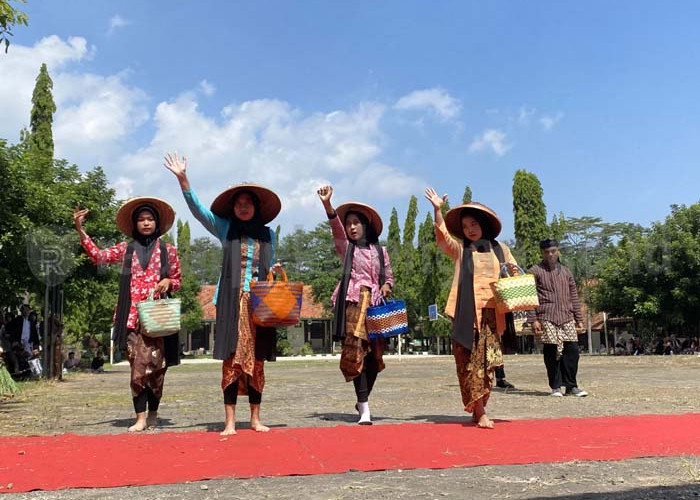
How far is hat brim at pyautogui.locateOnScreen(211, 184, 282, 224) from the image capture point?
5848 millimetres

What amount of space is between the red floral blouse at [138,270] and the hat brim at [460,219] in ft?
8.76

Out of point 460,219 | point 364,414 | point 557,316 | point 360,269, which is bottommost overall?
point 364,414

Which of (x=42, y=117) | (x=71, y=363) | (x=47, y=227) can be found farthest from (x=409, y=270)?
(x=47, y=227)

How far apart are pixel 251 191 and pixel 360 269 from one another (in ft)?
4.29

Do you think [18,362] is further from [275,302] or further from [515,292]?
[515,292]

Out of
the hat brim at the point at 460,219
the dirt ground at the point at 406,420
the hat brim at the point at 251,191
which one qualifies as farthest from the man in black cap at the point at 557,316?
the hat brim at the point at 251,191

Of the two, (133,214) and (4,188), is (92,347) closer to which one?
(4,188)

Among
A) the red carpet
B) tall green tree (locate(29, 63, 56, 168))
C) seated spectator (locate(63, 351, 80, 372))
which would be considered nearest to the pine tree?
tall green tree (locate(29, 63, 56, 168))

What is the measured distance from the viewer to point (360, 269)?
20.9 ft

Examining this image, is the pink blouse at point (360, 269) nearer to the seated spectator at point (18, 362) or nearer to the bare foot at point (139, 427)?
the bare foot at point (139, 427)

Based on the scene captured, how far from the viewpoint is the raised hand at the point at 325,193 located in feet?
19.2

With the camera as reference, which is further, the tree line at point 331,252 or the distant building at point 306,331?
the distant building at point 306,331

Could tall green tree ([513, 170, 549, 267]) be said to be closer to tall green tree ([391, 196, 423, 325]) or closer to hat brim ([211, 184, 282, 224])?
tall green tree ([391, 196, 423, 325])

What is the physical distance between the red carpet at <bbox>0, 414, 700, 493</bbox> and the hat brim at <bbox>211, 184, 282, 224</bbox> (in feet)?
6.29
